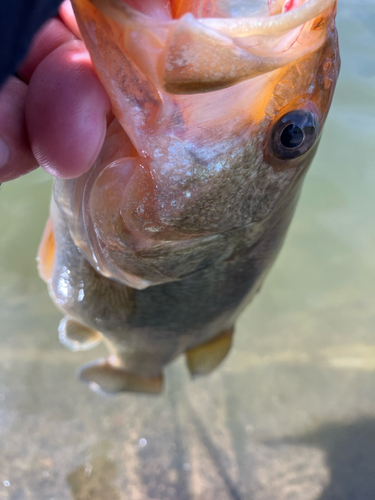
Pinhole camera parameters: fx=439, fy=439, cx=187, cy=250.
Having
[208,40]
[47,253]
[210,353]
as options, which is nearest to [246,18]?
[208,40]


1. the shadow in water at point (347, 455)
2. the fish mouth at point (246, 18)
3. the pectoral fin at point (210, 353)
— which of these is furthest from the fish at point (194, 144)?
the shadow in water at point (347, 455)

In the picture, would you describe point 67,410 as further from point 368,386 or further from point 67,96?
point 67,96

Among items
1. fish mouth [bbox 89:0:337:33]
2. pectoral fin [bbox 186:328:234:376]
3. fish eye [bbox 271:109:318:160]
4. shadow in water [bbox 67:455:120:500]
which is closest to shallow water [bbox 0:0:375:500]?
shadow in water [bbox 67:455:120:500]

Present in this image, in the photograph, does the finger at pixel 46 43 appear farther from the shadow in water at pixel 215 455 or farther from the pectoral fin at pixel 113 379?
the shadow in water at pixel 215 455

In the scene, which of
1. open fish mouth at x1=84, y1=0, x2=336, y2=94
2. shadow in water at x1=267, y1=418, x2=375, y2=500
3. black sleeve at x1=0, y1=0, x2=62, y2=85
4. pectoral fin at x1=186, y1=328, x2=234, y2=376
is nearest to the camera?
black sleeve at x1=0, y1=0, x2=62, y2=85

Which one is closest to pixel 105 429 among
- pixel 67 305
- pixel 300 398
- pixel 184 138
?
pixel 300 398

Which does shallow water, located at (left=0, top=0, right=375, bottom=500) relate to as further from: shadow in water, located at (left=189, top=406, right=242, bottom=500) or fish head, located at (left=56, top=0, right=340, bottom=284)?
fish head, located at (left=56, top=0, right=340, bottom=284)
